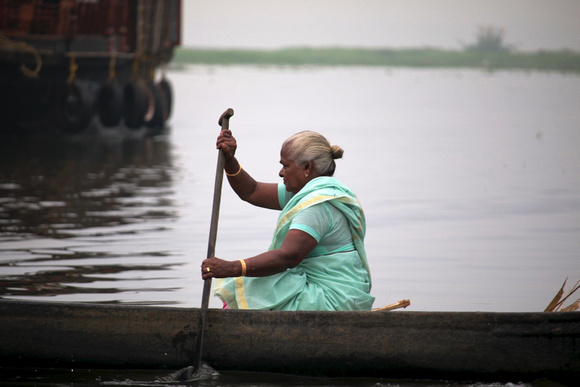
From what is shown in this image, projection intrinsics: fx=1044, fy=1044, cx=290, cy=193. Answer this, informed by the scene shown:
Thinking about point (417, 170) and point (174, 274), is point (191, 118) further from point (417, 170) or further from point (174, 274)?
point (174, 274)

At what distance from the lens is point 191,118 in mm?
33625

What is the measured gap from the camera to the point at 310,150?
5.12 metres

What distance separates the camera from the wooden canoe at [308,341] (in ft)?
16.7

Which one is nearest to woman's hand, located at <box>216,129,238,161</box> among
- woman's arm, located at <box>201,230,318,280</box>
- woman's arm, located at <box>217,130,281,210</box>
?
woman's arm, located at <box>217,130,281,210</box>

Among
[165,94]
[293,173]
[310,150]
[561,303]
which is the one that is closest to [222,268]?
[293,173]

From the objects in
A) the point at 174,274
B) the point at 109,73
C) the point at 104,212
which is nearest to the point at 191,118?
the point at 109,73

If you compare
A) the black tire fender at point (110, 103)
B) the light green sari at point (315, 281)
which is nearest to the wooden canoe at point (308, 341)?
the light green sari at point (315, 281)

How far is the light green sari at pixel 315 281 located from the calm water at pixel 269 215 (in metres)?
2.01

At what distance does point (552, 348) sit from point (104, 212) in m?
7.24

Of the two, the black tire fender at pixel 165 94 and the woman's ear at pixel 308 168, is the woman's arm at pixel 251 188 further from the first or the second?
the black tire fender at pixel 165 94

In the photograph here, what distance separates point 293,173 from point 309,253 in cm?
41

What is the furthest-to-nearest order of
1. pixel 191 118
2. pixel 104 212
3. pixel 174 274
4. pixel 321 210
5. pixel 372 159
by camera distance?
1. pixel 191 118
2. pixel 372 159
3. pixel 104 212
4. pixel 174 274
5. pixel 321 210

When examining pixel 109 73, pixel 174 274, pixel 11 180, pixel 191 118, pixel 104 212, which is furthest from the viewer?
pixel 191 118

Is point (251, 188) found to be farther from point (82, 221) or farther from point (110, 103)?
point (110, 103)
